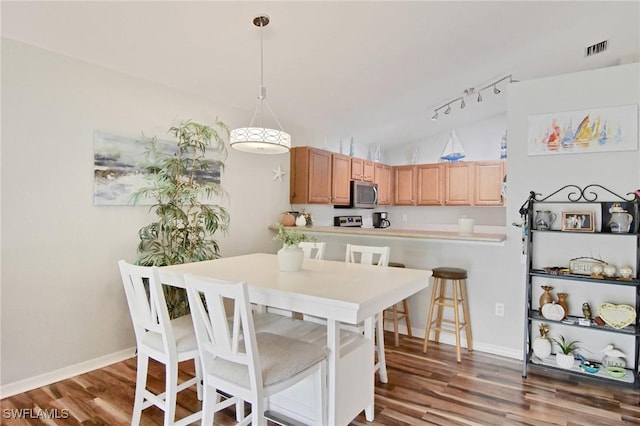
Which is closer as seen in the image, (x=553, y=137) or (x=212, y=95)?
(x=553, y=137)

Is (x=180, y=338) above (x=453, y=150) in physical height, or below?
below

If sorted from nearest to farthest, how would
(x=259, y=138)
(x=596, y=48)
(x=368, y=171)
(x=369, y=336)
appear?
1. (x=369, y=336)
2. (x=259, y=138)
3. (x=596, y=48)
4. (x=368, y=171)

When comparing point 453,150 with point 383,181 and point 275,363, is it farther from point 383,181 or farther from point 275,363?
point 275,363

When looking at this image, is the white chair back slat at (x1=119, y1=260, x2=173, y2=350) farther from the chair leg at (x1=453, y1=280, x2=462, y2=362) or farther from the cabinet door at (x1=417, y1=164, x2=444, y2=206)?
the cabinet door at (x1=417, y1=164, x2=444, y2=206)

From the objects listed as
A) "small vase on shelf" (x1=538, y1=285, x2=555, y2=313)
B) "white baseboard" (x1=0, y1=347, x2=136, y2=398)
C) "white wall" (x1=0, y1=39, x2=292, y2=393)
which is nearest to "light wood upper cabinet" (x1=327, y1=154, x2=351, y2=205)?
"white wall" (x1=0, y1=39, x2=292, y2=393)

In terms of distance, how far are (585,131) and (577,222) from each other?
71 cm

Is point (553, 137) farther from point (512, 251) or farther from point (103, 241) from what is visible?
point (103, 241)

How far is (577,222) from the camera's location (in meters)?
2.71

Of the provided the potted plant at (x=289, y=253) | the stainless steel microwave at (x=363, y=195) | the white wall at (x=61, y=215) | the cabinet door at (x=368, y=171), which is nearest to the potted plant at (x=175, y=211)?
the white wall at (x=61, y=215)

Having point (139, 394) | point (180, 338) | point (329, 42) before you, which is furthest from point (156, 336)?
point (329, 42)

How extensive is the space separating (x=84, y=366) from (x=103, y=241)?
38.5 inches

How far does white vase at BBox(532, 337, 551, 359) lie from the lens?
2799mm

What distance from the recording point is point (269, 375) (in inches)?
64.9

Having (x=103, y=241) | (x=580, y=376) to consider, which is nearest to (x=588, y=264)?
(x=580, y=376)
